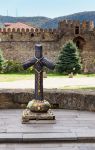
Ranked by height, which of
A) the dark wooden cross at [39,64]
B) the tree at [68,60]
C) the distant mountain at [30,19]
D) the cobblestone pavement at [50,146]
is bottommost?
the tree at [68,60]

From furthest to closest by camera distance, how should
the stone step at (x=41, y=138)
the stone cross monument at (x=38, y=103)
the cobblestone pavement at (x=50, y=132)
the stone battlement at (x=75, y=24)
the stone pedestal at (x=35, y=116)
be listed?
the stone battlement at (x=75, y=24) → the stone cross monument at (x=38, y=103) → the stone pedestal at (x=35, y=116) → the stone step at (x=41, y=138) → the cobblestone pavement at (x=50, y=132)

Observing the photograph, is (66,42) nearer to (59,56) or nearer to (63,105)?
(59,56)

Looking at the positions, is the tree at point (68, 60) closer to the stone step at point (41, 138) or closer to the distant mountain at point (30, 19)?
the stone step at point (41, 138)

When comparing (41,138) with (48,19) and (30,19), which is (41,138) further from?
(30,19)

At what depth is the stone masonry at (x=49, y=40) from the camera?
A: 57.1m

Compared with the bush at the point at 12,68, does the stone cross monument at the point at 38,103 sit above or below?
above

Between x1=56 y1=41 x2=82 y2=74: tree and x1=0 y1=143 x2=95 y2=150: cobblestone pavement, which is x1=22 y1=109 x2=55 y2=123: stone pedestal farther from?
x1=56 y1=41 x2=82 y2=74: tree

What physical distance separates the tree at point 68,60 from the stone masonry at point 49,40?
455cm

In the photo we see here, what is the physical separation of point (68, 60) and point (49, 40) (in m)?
6.83

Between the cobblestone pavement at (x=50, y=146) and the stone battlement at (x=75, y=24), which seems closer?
the cobblestone pavement at (x=50, y=146)

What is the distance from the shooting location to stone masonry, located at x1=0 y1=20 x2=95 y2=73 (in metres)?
57.1

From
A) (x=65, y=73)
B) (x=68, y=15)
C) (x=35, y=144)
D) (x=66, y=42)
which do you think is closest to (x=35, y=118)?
(x=35, y=144)

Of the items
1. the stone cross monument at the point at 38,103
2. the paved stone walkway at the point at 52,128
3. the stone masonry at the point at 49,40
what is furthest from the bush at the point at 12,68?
the stone cross monument at the point at 38,103

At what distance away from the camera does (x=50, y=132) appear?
349 inches
